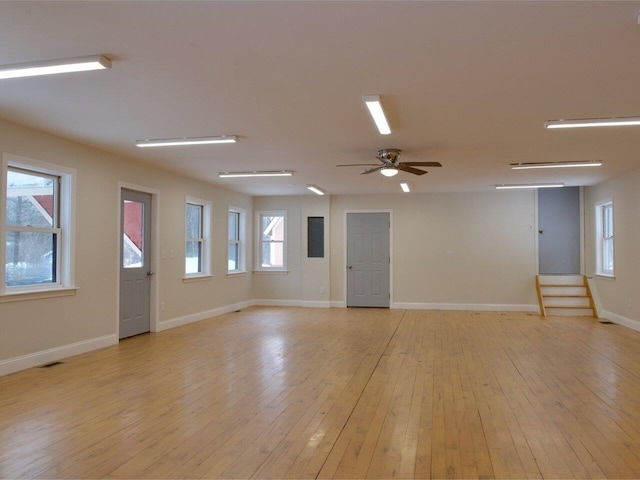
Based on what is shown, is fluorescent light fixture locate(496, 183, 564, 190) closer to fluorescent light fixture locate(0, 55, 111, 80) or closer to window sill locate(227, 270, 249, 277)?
window sill locate(227, 270, 249, 277)

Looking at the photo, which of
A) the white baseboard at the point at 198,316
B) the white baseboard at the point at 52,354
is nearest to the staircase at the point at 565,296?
the white baseboard at the point at 198,316

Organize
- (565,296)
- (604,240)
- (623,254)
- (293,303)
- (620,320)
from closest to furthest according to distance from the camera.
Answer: (623,254) < (620,320) < (604,240) < (565,296) < (293,303)

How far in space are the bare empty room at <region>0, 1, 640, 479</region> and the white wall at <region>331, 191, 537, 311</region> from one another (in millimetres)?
57

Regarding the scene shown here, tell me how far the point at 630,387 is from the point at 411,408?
2207 mm

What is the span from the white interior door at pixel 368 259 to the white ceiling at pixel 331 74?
4.52 metres

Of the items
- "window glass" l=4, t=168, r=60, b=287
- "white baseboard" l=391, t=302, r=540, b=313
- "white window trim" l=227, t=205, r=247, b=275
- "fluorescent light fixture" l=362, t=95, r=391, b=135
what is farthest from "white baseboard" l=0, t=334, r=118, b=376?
"white baseboard" l=391, t=302, r=540, b=313

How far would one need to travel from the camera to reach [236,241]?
10.6 meters

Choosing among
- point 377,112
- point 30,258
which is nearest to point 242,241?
point 30,258

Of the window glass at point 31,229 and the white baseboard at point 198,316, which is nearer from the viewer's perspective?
the window glass at point 31,229

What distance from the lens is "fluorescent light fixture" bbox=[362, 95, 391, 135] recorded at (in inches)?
157

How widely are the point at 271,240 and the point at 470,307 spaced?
4635mm

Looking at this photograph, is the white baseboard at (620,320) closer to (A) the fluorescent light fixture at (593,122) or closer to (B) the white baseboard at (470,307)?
(B) the white baseboard at (470,307)

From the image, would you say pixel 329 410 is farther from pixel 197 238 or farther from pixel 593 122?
pixel 197 238

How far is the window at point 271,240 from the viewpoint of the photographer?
1118cm
